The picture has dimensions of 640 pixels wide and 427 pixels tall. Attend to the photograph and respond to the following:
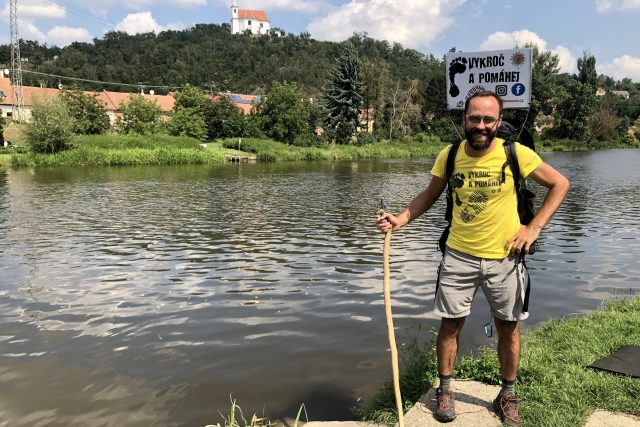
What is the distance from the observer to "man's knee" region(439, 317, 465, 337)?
12.3ft

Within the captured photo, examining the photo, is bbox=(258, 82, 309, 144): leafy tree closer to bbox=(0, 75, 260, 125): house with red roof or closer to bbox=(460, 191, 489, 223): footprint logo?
bbox=(0, 75, 260, 125): house with red roof

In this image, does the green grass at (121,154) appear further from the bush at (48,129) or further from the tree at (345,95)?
the tree at (345,95)

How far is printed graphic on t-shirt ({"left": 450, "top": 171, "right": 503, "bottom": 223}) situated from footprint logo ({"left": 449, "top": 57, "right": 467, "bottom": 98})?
4443mm

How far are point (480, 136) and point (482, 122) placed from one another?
4.0 inches

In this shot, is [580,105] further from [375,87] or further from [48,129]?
[48,129]

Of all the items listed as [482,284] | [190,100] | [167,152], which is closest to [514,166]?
[482,284]

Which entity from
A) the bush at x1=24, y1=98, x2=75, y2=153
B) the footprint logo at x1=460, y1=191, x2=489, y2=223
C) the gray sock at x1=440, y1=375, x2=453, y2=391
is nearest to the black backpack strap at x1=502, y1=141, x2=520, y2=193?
the footprint logo at x1=460, y1=191, x2=489, y2=223

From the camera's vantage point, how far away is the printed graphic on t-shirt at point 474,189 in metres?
3.55

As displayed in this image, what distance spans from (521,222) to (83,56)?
564 feet

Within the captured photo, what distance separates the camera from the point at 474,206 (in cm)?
364

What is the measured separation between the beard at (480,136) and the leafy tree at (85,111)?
66.2m

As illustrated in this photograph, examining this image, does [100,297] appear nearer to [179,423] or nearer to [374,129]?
[179,423]

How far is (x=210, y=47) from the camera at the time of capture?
178 meters

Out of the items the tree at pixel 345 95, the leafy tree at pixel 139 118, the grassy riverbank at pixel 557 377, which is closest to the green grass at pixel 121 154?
the leafy tree at pixel 139 118
